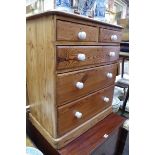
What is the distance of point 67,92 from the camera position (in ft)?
2.33

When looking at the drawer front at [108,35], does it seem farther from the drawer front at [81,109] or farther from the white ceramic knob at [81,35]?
the drawer front at [81,109]

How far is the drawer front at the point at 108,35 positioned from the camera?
83cm

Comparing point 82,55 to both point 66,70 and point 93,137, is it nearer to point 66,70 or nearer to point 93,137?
point 66,70

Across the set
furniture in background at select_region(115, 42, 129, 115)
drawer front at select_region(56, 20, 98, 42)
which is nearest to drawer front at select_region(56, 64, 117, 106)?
Answer: drawer front at select_region(56, 20, 98, 42)

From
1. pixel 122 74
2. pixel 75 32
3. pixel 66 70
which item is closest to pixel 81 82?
pixel 66 70

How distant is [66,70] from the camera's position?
2.23ft

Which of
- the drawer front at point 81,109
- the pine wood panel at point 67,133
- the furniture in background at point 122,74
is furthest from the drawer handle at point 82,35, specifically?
the furniture in background at point 122,74

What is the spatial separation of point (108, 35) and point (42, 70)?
1.39 ft

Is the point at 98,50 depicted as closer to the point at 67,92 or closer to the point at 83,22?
the point at 83,22

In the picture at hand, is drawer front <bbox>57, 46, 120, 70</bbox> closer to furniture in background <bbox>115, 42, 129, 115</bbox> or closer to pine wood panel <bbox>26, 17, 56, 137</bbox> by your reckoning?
pine wood panel <bbox>26, 17, 56, 137</bbox>

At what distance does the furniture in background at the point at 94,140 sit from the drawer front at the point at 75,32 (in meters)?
0.52

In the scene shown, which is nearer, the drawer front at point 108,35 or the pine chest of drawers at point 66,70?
the pine chest of drawers at point 66,70

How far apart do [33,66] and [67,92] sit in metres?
0.24
